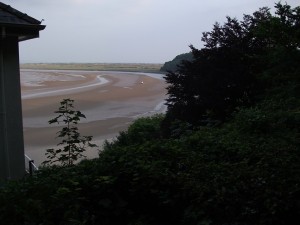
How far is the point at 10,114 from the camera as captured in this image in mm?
7961

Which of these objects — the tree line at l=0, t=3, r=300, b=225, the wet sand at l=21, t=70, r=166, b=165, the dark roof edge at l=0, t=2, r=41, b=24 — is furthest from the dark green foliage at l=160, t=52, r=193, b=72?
the tree line at l=0, t=3, r=300, b=225

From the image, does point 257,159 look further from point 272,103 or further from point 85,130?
point 85,130

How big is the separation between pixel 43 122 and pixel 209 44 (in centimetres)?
1562

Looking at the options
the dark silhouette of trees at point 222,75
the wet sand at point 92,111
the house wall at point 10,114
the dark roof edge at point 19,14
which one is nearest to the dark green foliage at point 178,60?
the dark silhouette of trees at point 222,75

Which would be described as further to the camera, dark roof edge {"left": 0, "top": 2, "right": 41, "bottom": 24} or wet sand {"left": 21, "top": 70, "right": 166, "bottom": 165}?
wet sand {"left": 21, "top": 70, "right": 166, "bottom": 165}

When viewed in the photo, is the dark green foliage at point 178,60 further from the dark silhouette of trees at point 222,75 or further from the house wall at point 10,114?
the house wall at point 10,114

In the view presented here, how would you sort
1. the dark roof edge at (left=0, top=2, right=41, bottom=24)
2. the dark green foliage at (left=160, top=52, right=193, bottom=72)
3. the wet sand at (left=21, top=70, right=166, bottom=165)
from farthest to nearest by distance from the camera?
the wet sand at (left=21, top=70, right=166, bottom=165) → the dark green foliage at (left=160, top=52, right=193, bottom=72) → the dark roof edge at (left=0, top=2, right=41, bottom=24)

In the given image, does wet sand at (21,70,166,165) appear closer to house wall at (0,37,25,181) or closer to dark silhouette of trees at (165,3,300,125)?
dark silhouette of trees at (165,3,300,125)

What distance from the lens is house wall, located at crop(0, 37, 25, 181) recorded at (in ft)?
25.7

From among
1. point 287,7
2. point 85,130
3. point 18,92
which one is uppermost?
point 287,7

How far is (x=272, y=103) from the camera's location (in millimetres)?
8156

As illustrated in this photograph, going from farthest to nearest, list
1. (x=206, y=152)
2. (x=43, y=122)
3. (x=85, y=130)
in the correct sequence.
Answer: (x=43, y=122)
(x=85, y=130)
(x=206, y=152)

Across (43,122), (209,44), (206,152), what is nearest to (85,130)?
(43,122)

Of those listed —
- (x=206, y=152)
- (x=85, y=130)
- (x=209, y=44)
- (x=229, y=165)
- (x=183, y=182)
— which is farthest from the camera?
(x=85, y=130)
